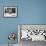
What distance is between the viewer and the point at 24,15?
133 inches

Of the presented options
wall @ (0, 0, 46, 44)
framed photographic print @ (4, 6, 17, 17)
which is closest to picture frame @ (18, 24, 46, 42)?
wall @ (0, 0, 46, 44)

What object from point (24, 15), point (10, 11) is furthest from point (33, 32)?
point (10, 11)

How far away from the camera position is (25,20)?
11.1 ft

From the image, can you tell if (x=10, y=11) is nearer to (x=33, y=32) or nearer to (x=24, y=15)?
(x=24, y=15)

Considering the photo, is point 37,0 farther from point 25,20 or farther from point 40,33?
point 40,33

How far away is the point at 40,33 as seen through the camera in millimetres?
3250

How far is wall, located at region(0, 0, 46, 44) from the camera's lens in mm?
3361

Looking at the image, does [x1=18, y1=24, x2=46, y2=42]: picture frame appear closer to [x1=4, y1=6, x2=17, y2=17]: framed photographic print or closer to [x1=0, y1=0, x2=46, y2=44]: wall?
[x1=0, y1=0, x2=46, y2=44]: wall

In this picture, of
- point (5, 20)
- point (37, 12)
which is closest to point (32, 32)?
point (37, 12)

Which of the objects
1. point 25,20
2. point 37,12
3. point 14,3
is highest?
point 14,3

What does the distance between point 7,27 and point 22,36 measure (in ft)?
1.52

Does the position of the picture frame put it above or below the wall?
below

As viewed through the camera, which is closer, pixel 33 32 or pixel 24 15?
pixel 33 32

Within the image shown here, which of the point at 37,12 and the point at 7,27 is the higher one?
the point at 37,12
